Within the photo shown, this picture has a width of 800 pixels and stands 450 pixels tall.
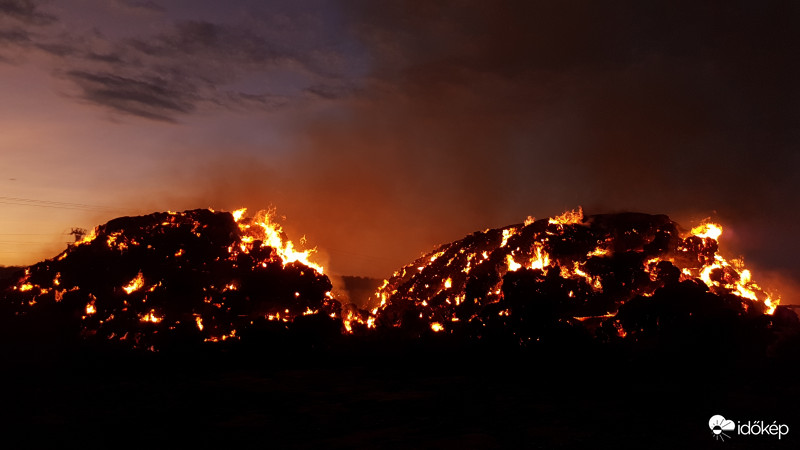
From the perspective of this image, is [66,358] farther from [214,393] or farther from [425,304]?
[425,304]

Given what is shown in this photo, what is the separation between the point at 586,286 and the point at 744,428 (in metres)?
8.57

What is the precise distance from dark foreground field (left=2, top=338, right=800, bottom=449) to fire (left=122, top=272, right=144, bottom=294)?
8.73 feet

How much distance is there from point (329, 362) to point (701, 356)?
39.9ft

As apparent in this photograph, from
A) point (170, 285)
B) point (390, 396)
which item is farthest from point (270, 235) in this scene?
point (390, 396)

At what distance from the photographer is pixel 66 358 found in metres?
17.8

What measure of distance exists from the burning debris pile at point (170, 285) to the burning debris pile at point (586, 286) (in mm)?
4873

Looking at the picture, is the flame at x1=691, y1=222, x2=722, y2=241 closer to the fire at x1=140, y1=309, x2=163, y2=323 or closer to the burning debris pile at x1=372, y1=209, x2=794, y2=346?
the burning debris pile at x1=372, y1=209, x2=794, y2=346

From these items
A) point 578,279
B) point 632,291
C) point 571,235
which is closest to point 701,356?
point 632,291

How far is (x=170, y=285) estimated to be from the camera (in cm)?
1989

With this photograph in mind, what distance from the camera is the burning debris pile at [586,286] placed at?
1764cm

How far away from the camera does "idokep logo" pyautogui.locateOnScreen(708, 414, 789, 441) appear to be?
1040cm
